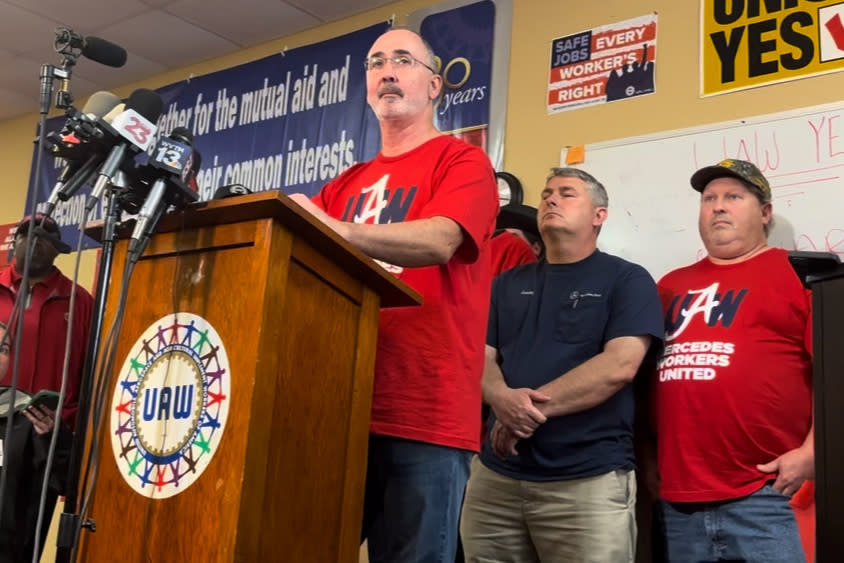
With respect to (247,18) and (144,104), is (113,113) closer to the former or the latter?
(144,104)

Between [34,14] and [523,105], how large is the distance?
8.51ft

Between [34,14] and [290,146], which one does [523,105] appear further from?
[34,14]

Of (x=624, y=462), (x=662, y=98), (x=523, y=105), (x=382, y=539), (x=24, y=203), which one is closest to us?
(x=382, y=539)

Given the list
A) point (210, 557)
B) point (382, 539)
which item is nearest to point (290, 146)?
point (382, 539)

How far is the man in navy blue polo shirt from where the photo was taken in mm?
2389

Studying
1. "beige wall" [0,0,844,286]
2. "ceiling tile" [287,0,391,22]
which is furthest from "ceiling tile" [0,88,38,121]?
"beige wall" [0,0,844,286]

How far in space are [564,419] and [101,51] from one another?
1.51 metres

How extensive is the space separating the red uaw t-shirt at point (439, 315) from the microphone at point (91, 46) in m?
0.54

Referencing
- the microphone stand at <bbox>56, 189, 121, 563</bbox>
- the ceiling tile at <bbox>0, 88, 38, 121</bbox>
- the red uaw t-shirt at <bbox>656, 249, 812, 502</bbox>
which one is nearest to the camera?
the microphone stand at <bbox>56, 189, 121, 563</bbox>

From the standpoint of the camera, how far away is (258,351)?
3.95 ft

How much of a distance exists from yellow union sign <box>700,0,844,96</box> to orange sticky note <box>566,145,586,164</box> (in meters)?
0.47

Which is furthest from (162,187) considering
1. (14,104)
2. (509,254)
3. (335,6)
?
(14,104)

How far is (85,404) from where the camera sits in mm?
1229

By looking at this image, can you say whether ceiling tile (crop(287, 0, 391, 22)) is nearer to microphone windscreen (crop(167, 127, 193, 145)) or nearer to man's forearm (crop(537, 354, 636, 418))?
man's forearm (crop(537, 354, 636, 418))
